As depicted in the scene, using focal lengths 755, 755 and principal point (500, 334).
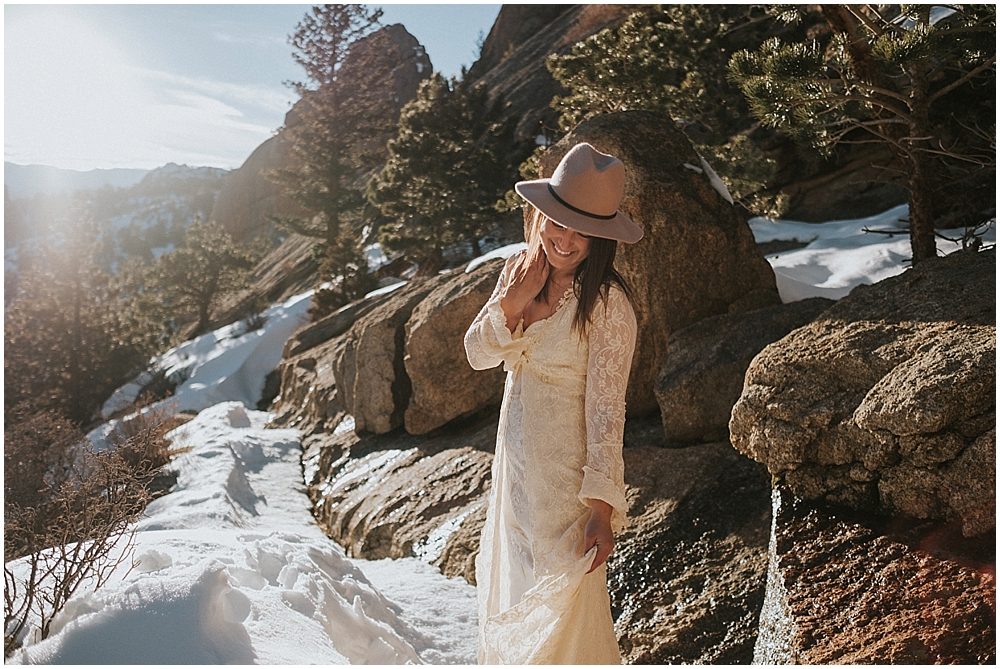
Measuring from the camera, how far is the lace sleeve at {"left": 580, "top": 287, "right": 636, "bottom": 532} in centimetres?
224

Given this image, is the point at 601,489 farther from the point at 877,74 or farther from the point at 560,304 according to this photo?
the point at 877,74

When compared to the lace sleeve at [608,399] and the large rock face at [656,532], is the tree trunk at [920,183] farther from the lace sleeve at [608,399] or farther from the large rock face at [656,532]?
the lace sleeve at [608,399]

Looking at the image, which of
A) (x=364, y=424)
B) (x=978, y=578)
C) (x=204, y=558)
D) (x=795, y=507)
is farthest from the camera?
(x=364, y=424)

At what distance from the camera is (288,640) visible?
10.1 feet

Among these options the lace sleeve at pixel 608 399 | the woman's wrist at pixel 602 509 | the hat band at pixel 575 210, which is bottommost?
the woman's wrist at pixel 602 509

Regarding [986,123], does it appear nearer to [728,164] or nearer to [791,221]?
[728,164]

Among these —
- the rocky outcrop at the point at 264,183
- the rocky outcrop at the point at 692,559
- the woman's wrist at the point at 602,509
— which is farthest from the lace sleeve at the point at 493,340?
the rocky outcrop at the point at 264,183

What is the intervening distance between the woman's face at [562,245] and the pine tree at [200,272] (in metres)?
24.5

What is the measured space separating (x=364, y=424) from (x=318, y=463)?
0.79m

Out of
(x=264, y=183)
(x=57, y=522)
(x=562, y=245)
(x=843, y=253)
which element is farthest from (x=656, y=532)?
(x=264, y=183)

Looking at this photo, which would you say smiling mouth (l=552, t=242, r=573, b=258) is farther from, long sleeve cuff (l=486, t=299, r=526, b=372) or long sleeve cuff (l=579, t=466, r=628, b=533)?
long sleeve cuff (l=579, t=466, r=628, b=533)

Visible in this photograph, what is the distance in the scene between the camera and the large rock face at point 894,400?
8.39ft

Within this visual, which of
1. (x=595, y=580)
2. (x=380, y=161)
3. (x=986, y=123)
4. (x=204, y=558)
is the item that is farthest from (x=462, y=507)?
(x=380, y=161)

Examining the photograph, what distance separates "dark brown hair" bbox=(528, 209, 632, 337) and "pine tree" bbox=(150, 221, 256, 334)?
2454cm
